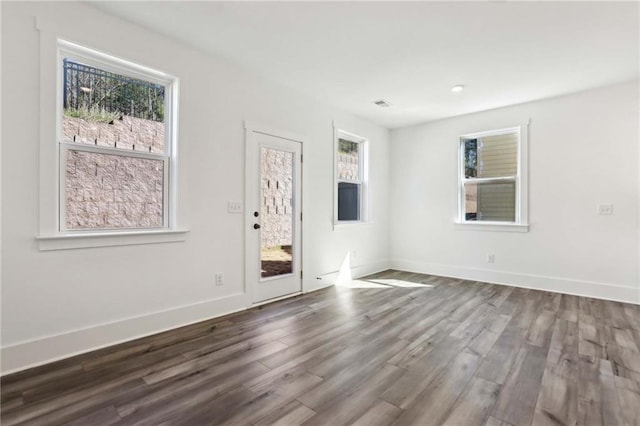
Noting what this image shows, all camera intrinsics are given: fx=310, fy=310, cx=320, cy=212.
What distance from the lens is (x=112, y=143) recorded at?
2703 millimetres

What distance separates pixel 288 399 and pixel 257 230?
2107mm

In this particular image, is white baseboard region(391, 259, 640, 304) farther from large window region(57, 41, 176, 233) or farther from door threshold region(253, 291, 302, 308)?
large window region(57, 41, 176, 233)

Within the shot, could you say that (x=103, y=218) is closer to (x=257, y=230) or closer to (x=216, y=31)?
(x=257, y=230)

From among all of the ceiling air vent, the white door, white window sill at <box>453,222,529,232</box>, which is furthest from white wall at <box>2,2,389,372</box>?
white window sill at <box>453,222,529,232</box>

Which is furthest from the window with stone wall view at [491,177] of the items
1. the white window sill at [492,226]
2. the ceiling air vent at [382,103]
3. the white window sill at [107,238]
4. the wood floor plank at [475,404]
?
the white window sill at [107,238]

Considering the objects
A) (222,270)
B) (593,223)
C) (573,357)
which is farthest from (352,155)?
(573,357)

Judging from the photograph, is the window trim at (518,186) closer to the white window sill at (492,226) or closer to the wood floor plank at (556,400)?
the white window sill at (492,226)

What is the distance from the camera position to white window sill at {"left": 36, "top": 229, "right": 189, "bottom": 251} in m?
2.31

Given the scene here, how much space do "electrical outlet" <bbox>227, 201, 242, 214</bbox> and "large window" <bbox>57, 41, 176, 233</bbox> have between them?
1.98 feet

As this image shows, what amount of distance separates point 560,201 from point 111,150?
540 cm

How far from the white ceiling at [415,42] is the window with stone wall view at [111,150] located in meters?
0.60

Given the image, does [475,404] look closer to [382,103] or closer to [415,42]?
[415,42]

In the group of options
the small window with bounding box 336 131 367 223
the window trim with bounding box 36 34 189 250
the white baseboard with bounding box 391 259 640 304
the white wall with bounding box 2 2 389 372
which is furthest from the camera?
the small window with bounding box 336 131 367 223

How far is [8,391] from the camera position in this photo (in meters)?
1.93
